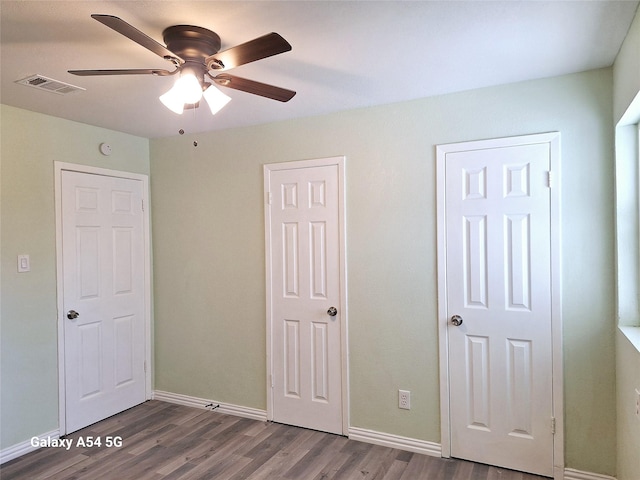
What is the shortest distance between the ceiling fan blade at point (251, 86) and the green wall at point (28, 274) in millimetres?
1970

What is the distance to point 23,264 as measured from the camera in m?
3.01

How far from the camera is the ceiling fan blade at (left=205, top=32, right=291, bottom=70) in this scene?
1.56 meters

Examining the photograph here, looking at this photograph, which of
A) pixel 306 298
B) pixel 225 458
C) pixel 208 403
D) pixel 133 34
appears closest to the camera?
pixel 133 34

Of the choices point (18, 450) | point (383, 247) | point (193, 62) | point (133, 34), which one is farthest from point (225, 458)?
point (133, 34)

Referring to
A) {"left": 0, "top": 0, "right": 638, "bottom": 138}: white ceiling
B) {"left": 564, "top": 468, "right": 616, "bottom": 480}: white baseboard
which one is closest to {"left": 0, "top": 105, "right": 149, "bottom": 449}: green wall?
{"left": 0, "top": 0, "right": 638, "bottom": 138}: white ceiling

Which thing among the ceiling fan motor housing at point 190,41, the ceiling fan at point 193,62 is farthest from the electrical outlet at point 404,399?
the ceiling fan motor housing at point 190,41

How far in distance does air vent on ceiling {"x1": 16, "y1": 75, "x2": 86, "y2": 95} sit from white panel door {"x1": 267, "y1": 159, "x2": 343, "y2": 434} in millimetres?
1493

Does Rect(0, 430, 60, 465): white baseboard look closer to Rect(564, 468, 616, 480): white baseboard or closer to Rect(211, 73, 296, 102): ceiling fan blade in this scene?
Rect(211, 73, 296, 102): ceiling fan blade

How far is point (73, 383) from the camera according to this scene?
330 centimetres

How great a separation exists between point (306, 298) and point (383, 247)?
0.75 m

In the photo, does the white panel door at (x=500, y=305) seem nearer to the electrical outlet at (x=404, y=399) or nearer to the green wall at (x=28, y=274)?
the electrical outlet at (x=404, y=399)

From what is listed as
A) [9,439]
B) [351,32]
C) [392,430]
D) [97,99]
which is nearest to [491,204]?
[351,32]

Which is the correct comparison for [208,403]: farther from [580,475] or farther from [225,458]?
[580,475]

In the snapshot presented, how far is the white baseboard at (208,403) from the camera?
353 cm
